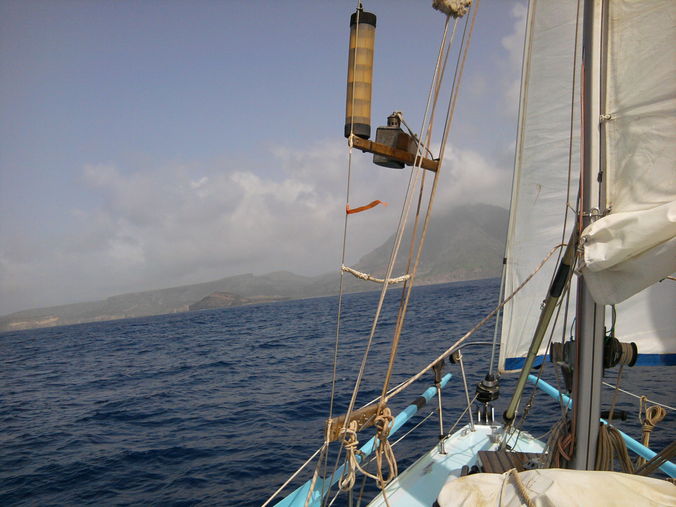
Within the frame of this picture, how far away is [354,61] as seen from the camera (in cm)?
399

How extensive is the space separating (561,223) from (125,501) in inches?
370

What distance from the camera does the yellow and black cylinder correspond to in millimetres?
3896

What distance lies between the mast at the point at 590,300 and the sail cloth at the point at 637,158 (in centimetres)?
9

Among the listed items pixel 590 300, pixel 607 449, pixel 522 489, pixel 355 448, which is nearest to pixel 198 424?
pixel 355 448

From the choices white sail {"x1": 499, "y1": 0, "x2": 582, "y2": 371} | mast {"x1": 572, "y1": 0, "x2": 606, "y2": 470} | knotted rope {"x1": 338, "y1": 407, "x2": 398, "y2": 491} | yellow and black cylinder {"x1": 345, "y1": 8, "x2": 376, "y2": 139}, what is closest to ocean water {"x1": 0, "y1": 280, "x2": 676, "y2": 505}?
white sail {"x1": 499, "y1": 0, "x2": 582, "y2": 371}

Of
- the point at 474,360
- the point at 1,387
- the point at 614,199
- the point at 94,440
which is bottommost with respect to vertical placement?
the point at 1,387

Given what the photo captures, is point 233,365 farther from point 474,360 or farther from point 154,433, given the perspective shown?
point 474,360

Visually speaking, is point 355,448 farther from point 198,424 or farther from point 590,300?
point 198,424

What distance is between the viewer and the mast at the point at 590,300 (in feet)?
11.0

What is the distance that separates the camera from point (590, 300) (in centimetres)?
340

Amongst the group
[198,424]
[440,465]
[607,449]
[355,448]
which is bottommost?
[198,424]

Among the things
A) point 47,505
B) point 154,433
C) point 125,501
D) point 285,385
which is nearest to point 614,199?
point 125,501

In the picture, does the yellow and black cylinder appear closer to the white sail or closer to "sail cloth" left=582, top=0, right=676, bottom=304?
"sail cloth" left=582, top=0, right=676, bottom=304

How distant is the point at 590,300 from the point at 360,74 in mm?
2685
